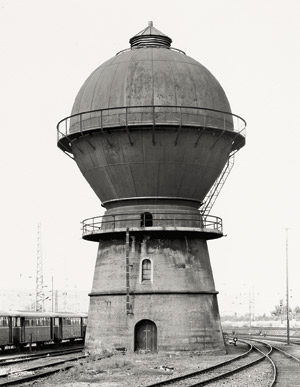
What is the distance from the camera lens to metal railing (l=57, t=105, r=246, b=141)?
27.0 metres

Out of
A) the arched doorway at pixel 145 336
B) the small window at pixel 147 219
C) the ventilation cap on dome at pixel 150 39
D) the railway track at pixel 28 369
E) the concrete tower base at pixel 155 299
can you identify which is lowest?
the railway track at pixel 28 369

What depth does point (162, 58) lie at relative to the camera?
93.8ft

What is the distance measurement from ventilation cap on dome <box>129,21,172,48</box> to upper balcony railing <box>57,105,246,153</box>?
458 centimetres

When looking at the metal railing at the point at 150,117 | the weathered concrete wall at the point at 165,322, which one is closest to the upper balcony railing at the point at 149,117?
the metal railing at the point at 150,117

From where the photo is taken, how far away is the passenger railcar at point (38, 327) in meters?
31.9

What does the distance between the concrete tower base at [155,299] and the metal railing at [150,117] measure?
4.62 meters

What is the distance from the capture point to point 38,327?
116 feet

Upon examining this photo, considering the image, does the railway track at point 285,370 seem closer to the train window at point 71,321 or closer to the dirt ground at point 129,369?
the dirt ground at point 129,369

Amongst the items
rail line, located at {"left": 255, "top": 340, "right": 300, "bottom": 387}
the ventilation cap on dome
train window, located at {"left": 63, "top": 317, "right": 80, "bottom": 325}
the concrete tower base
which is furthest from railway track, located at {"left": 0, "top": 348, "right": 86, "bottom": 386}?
the ventilation cap on dome

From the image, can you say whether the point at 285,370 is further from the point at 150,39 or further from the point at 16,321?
the point at 150,39

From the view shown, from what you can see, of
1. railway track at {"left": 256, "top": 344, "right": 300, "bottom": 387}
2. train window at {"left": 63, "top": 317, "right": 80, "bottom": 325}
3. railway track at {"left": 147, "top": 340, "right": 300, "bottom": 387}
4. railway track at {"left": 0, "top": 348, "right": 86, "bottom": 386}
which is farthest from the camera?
train window at {"left": 63, "top": 317, "right": 80, "bottom": 325}

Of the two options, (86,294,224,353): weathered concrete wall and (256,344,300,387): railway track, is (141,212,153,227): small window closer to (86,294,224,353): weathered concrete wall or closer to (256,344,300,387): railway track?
(86,294,224,353): weathered concrete wall

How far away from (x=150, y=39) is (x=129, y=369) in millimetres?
15465

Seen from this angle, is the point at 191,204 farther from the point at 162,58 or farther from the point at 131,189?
the point at 162,58
